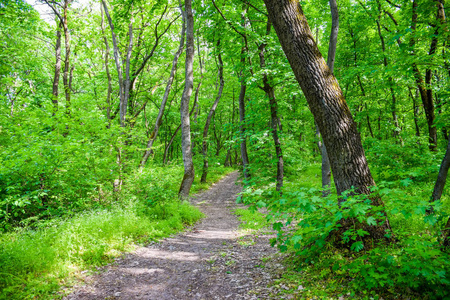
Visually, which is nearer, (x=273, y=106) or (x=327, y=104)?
(x=327, y=104)

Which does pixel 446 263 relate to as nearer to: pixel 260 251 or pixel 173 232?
pixel 260 251

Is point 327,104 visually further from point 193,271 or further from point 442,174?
point 193,271

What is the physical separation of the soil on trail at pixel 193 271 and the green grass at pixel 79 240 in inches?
14.7

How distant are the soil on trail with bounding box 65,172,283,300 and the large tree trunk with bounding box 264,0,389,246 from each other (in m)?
1.93

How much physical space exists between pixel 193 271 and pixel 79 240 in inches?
101

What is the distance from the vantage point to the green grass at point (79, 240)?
3535 mm

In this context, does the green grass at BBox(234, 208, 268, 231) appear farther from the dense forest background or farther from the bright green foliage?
the bright green foliage

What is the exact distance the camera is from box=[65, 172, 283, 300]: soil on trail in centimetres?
367

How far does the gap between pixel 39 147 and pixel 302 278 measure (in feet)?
24.0

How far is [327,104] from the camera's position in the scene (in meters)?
3.62

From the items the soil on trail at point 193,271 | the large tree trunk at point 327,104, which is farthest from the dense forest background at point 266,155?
the soil on trail at point 193,271

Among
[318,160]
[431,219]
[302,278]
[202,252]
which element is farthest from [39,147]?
[318,160]

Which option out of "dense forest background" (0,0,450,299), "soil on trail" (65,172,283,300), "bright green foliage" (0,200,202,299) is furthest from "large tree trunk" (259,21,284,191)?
"bright green foliage" (0,200,202,299)

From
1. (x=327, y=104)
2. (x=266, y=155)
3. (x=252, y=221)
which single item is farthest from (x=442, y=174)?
(x=266, y=155)
